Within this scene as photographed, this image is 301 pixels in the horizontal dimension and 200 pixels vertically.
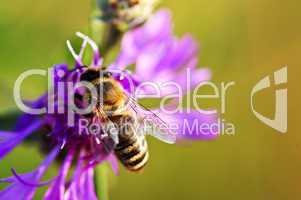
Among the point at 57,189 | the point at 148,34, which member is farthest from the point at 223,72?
the point at 57,189

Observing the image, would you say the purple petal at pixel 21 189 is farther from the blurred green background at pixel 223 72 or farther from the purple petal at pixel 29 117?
the blurred green background at pixel 223 72

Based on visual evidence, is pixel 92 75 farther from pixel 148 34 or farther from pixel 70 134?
pixel 148 34

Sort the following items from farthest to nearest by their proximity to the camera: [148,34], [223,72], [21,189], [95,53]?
[223,72], [148,34], [95,53], [21,189]

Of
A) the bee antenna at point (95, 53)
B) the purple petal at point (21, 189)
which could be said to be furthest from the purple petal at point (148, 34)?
the purple petal at point (21, 189)

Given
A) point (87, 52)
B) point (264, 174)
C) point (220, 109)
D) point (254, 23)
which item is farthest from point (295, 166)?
point (87, 52)

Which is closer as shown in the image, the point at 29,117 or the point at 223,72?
the point at 29,117

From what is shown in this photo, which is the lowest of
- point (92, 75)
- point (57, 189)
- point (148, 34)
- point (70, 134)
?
point (57, 189)

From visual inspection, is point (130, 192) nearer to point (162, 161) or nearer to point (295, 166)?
point (162, 161)
